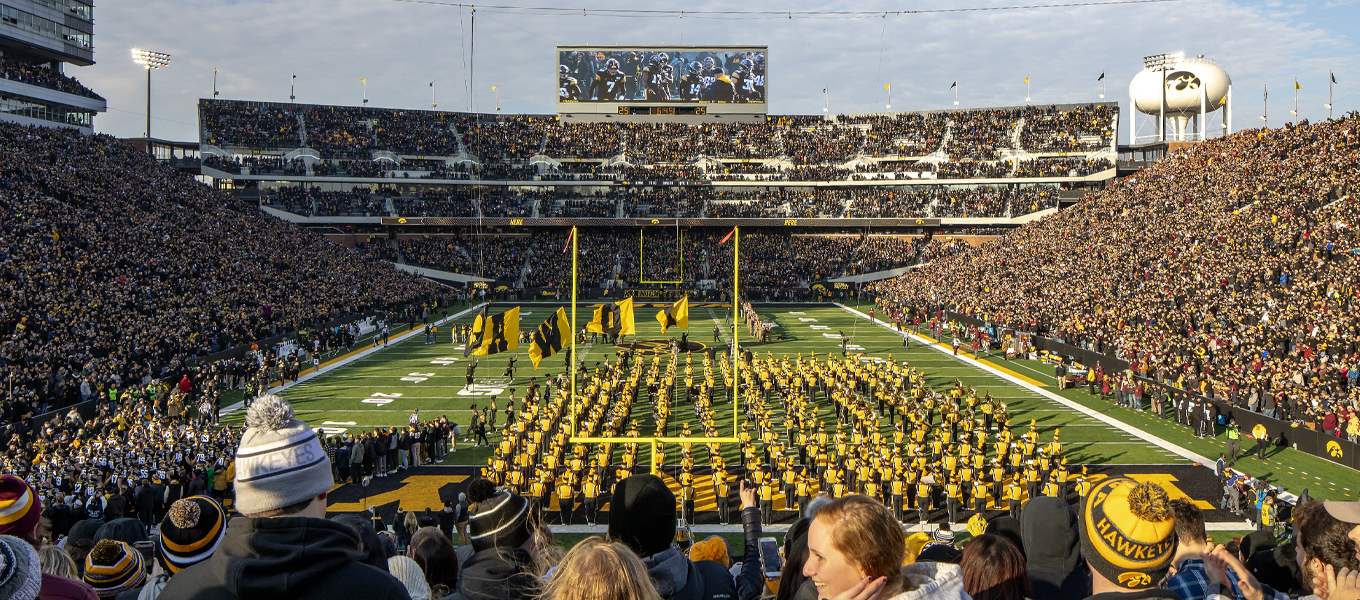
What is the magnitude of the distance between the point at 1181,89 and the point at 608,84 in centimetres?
3364

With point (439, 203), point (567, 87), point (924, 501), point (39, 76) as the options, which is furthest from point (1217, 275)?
point (39, 76)

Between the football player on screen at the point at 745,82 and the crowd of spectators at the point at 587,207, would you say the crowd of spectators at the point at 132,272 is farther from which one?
the football player on screen at the point at 745,82

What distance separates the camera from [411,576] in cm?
300

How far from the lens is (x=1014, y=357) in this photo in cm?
2588

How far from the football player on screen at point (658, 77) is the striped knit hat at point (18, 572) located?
179ft

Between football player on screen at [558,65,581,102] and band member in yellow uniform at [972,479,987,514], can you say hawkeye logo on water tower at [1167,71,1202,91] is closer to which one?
football player on screen at [558,65,581,102]

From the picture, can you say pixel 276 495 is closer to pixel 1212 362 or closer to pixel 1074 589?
pixel 1074 589

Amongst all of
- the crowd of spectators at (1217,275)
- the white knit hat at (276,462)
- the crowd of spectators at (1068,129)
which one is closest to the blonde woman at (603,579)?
the white knit hat at (276,462)

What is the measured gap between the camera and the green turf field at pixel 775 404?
1449 centimetres

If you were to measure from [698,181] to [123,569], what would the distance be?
5032 cm

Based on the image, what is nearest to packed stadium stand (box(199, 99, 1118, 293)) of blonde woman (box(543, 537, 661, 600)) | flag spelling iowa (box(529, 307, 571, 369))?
flag spelling iowa (box(529, 307, 571, 369))

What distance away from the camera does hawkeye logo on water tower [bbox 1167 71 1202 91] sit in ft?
146

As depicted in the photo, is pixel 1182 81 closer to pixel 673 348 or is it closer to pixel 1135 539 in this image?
pixel 673 348

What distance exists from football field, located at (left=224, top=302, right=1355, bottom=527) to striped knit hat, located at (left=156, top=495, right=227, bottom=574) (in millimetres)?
3643
